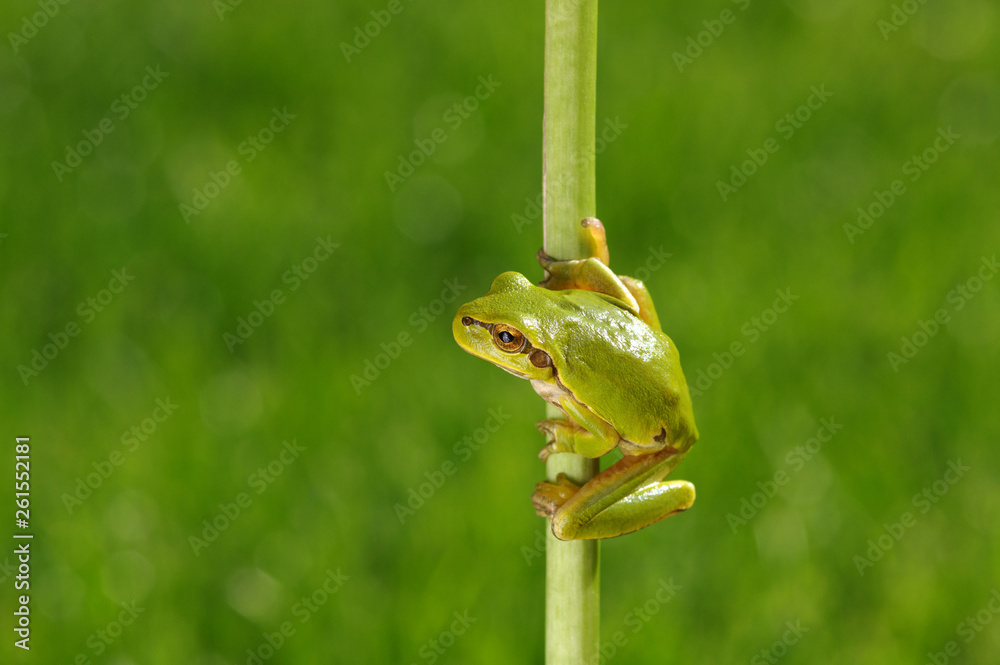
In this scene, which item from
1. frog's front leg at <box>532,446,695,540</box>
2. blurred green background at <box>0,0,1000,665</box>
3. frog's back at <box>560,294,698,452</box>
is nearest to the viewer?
frog's front leg at <box>532,446,695,540</box>

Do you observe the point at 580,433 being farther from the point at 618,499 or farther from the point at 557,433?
the point at 618,499

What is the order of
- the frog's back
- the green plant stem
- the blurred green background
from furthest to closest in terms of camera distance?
the blurred green background < the frog's back < the green plant stem

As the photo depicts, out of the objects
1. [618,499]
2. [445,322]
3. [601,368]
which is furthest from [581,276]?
[445,322]

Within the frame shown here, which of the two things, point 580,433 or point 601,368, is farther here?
point 601,368

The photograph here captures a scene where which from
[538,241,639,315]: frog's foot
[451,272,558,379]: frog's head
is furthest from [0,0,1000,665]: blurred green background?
[538,241,639,315]: frog's foot

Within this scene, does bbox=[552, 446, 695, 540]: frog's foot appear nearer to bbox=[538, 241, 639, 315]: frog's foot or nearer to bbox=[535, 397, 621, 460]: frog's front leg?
bbox=[535, 397, 621, 460]: frog's front leg

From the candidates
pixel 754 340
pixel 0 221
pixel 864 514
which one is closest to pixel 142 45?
pixel 0 221
